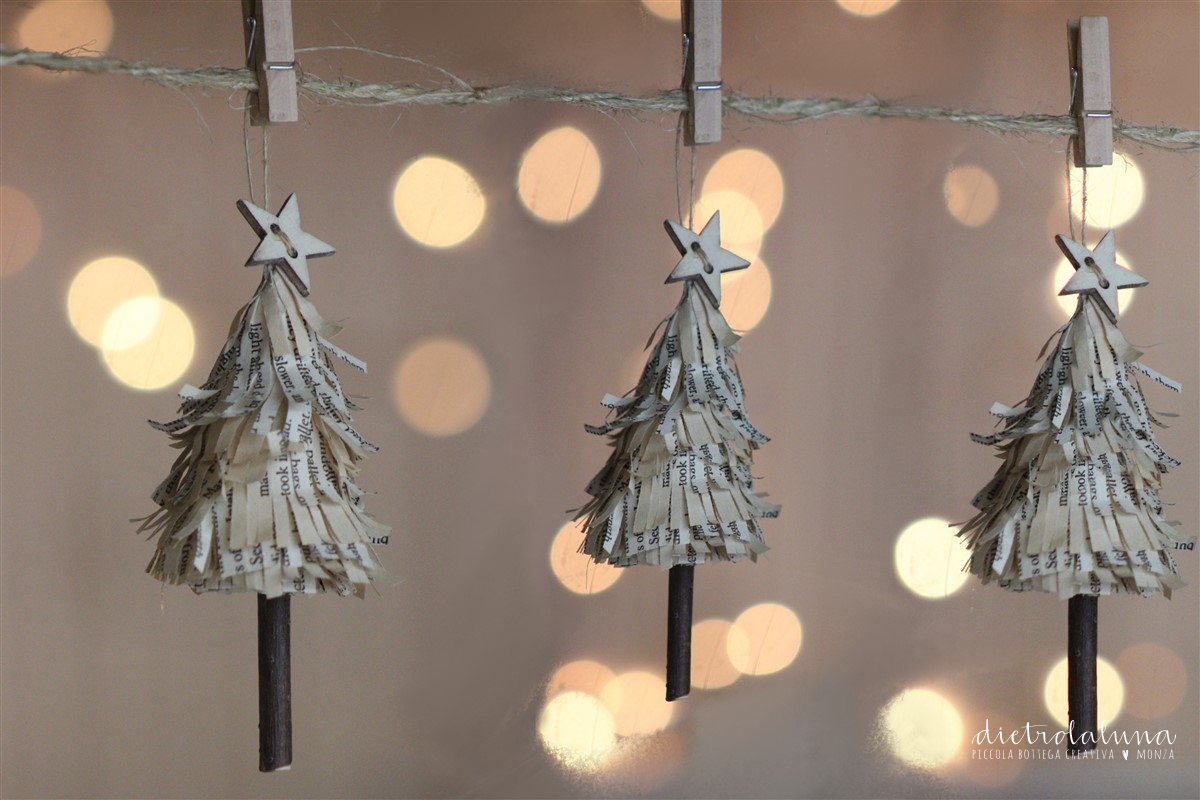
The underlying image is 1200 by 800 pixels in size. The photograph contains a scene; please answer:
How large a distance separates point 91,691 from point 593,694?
1.78 feet

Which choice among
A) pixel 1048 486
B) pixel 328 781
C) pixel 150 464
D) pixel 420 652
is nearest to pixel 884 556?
pixel 1048 486

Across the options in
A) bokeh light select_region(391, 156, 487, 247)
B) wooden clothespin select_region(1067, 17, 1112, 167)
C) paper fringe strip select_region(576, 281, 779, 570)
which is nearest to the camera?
paper fringe strip select_region(576, 281, 779, 570)

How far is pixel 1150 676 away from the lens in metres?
1.44

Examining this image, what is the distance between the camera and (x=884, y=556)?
4.66 feet

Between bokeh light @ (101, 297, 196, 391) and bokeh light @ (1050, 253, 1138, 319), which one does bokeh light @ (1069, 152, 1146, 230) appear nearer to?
bokeh light @ (1050, 253, 1138, 319)

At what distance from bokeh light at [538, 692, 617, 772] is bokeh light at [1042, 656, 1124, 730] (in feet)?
1.75

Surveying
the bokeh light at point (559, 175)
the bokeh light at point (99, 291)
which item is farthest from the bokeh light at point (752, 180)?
A: the bokeh light at point (99, 291)

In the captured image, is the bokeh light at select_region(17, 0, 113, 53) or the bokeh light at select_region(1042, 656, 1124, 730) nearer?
the bokeh light at select_region(17, 0, 113, 53)

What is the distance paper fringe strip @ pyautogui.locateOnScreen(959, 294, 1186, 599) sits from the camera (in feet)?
3.51

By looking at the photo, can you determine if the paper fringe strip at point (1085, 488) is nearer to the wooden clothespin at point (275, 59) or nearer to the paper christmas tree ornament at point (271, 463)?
the paper christmas tree ornament at point (271, 463)

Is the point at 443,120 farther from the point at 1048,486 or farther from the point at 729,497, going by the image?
the point at 1048,486

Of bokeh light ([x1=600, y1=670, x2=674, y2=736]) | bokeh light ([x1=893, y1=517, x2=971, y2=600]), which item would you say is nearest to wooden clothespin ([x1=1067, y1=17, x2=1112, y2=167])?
bokeh light ([x1=893, y1=517, x2=971, y2=600])

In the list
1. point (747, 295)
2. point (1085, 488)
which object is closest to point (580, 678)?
point (747, 295)

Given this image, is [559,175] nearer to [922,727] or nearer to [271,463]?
[271,463]
